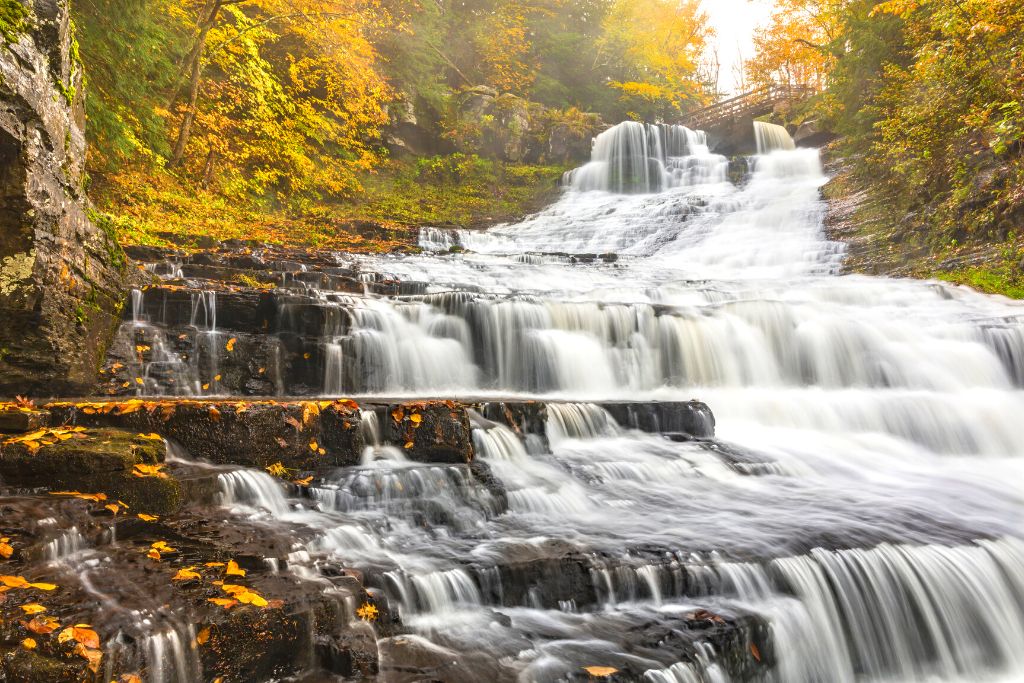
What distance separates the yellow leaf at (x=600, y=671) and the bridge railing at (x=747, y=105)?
29629mm

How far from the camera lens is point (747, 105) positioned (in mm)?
29359

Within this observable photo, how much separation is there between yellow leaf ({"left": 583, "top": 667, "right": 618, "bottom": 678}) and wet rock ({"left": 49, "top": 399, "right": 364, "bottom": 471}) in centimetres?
277

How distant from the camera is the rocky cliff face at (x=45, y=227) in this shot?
16.9 ft

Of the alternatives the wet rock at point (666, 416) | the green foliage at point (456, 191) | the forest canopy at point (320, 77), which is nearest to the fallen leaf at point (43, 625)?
the wet rock at point (666, 416)

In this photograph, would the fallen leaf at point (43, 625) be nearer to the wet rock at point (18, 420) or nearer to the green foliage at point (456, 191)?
the wet rock at point (18, 420)

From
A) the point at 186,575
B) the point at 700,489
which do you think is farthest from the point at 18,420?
the point at 700,489

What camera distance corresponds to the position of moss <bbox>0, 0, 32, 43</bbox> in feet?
16.6

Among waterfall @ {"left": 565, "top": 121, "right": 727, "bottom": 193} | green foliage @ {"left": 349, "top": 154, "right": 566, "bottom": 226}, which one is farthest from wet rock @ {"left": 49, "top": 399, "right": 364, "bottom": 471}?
waterfall @ {"left": 565, "top": 121, "right": 727, "bottom": 193}

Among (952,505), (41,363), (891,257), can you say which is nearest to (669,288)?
(891,257)

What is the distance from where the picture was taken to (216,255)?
10.2m

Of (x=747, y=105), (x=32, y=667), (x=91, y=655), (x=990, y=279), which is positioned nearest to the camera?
(x=32, y=667)

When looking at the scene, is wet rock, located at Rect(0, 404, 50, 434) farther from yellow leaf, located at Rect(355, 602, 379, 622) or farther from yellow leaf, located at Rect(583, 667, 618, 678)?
yellow leaf, located at Rect(583, 667, 618, 678)

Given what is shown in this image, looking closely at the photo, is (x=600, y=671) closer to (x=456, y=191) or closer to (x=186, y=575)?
(x=186, y=575)

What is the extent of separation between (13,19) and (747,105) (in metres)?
30.1
